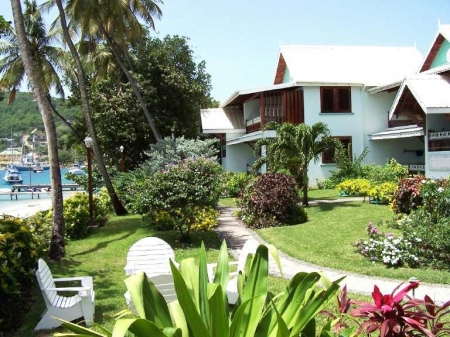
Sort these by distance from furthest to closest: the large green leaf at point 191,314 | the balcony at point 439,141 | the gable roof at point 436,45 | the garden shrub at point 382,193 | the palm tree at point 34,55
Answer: the palm tree at point 34,55
the gable roof at point 436,45
the balcony at point 439,141
the garden shrub at point 382,193
the large green leaf at point 191,314

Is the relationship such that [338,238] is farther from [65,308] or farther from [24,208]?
[24,208]

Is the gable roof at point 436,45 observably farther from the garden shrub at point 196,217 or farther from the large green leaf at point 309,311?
the large green leaf at point 309,311

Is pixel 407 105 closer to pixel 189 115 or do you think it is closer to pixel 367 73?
pixel 367 73

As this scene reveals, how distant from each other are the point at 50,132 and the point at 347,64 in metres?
19.9

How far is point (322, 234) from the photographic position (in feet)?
40.0

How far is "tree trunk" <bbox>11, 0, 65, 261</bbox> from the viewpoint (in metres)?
11.0

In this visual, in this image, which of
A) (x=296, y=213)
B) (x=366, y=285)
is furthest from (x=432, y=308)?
(x=296, y=213)

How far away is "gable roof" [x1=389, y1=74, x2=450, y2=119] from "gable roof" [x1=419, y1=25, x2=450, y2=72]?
2.67 m

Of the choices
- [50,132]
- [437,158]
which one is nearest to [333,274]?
[50,132]

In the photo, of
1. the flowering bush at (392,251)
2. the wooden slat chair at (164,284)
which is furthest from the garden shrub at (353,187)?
the wooden slat chair at (164,284)

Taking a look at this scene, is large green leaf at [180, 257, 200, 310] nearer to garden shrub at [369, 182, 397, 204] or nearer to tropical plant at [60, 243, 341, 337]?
tropical plant at [60, 243, 341, 337]

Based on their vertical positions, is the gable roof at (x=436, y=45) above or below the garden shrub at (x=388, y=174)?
above

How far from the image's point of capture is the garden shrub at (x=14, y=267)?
6168 mm

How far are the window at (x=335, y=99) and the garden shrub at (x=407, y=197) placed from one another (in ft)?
38.1
